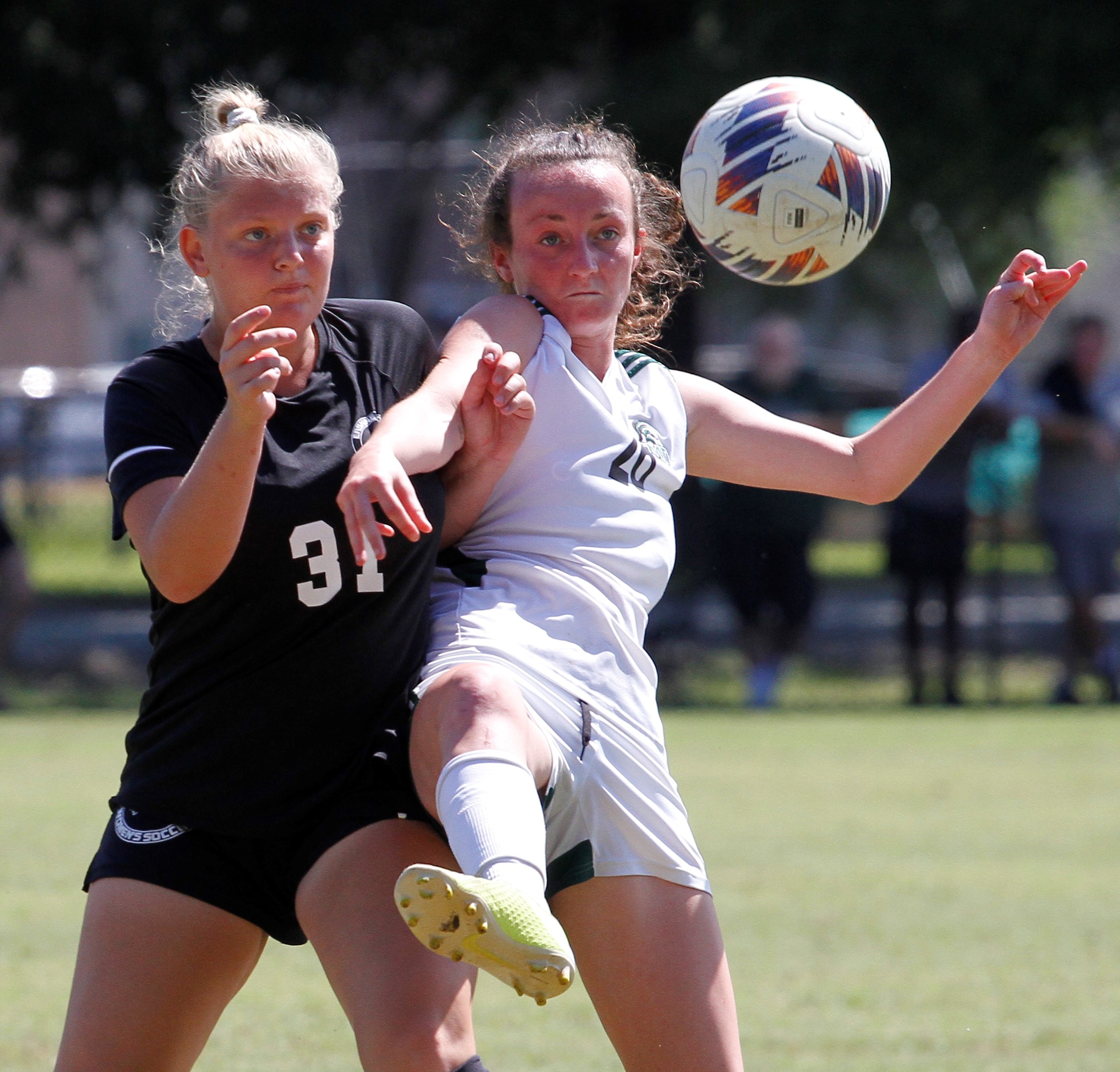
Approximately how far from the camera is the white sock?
8.55 ft

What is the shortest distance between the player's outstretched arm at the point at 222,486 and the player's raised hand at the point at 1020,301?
138 centimetres

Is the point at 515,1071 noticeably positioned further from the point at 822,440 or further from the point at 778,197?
the point at 778,197

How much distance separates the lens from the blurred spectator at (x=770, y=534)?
10.8 m

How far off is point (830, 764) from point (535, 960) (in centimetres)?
677

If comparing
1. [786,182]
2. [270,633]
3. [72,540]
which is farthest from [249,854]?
[72,540]

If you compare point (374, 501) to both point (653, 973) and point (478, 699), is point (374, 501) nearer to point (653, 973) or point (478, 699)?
point (478, 699)

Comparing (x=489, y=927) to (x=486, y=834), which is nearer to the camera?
(x=489, y=927)

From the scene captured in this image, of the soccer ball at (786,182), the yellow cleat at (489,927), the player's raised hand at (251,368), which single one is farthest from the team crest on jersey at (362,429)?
the soccer ball at (786,182)

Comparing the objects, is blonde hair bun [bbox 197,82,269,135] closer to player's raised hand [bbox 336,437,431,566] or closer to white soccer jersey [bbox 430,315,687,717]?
white soccer jersey [bbox 430,315,687,717]

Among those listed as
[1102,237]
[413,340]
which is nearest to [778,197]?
[413,340]

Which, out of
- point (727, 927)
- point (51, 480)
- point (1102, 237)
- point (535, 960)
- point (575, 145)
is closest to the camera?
point (535, 960)

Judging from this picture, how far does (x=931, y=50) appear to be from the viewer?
36.9 ft

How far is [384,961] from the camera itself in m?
2.76

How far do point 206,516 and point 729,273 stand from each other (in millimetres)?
9775
